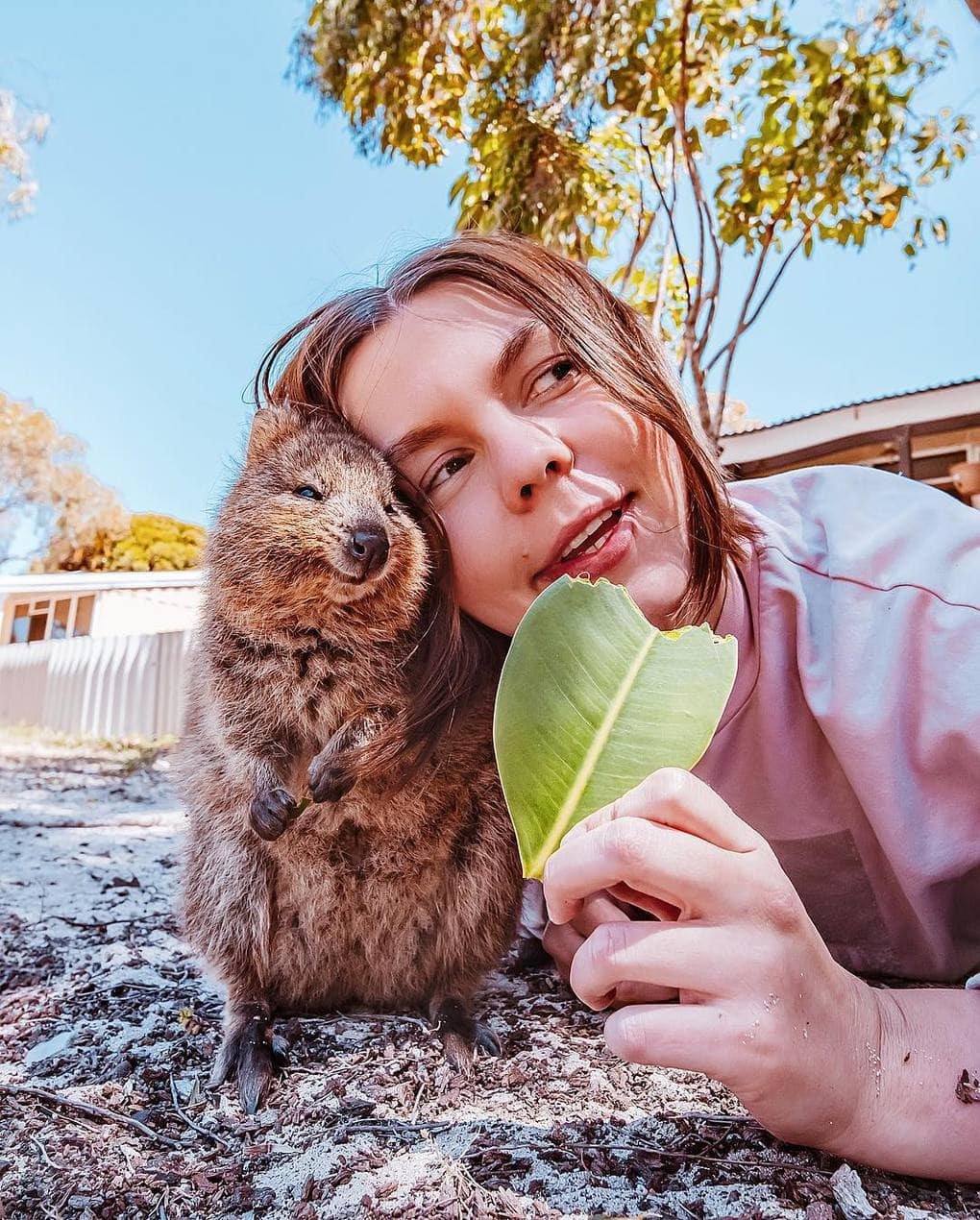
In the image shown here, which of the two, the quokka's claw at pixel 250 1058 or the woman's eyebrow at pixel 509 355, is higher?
the woman's eyebrow at pixel 509 355

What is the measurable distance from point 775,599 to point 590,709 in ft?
2.66

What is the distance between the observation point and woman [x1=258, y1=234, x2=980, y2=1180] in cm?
104

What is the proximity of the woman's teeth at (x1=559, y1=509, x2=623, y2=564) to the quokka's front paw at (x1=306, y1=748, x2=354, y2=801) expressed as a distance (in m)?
0.48

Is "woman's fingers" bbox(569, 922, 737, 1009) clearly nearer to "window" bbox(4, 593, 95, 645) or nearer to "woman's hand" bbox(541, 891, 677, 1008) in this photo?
"woman's hand" bbox(541, 891, 677, 1008)

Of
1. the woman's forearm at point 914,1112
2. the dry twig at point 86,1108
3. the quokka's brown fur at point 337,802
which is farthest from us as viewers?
the quokka's brown fur at point 337,802

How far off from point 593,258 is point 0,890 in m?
4.32

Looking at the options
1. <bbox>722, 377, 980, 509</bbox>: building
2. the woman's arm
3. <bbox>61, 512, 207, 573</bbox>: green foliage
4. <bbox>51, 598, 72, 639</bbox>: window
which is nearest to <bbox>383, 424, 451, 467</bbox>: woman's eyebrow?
the woman's arm

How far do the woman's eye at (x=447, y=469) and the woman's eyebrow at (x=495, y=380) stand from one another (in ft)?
0.14

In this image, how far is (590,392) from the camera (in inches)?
58.8

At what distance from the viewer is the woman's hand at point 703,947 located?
0.84 m

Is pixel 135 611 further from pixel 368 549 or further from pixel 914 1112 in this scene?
pixel 914 1112

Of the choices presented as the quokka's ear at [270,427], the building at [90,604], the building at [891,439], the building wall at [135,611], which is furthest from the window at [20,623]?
the quokka's ear at [270,427]

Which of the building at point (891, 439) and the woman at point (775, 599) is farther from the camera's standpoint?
the building at point (891, 439)

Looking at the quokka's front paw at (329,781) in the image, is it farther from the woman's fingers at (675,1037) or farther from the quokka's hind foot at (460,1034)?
the woman's fingers at (675,1037)
